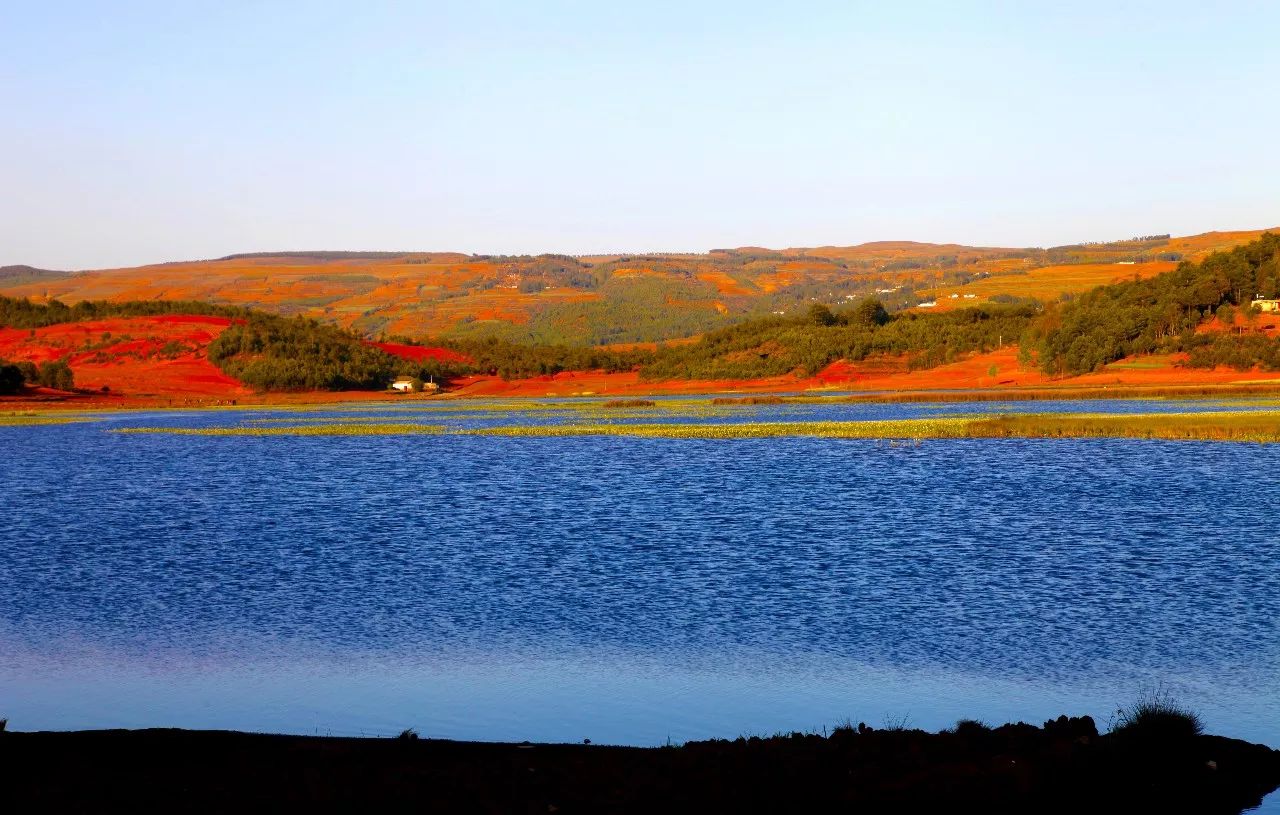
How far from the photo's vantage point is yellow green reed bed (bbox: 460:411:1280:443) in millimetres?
65312

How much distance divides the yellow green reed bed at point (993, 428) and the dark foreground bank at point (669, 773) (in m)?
52.9

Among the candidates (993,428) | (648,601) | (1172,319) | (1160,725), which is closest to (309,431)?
(993,428)

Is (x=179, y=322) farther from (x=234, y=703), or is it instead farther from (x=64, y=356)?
(x=234, y=703)

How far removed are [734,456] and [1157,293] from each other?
102 metres

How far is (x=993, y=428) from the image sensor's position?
70812 mm

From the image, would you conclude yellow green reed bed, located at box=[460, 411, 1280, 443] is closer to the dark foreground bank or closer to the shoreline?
the shoreline

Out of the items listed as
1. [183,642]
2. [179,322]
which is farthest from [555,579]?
[179,322]

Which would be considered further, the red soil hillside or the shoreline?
the red soil hillside

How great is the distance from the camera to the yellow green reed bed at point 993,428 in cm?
6531

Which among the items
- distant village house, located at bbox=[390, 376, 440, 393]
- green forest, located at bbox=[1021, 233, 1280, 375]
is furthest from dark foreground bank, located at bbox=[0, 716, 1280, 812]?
distant village house, located at bbox=[390, 376, 440, 393]

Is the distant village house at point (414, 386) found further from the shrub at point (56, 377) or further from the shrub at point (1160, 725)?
the shrub at point (1160, 725)

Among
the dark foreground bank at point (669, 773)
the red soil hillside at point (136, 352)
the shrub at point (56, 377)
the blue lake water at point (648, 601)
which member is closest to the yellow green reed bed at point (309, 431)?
the blue lake water at point (648, 601)

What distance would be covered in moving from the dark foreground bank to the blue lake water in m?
1.82

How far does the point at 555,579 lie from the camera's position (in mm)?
29422
